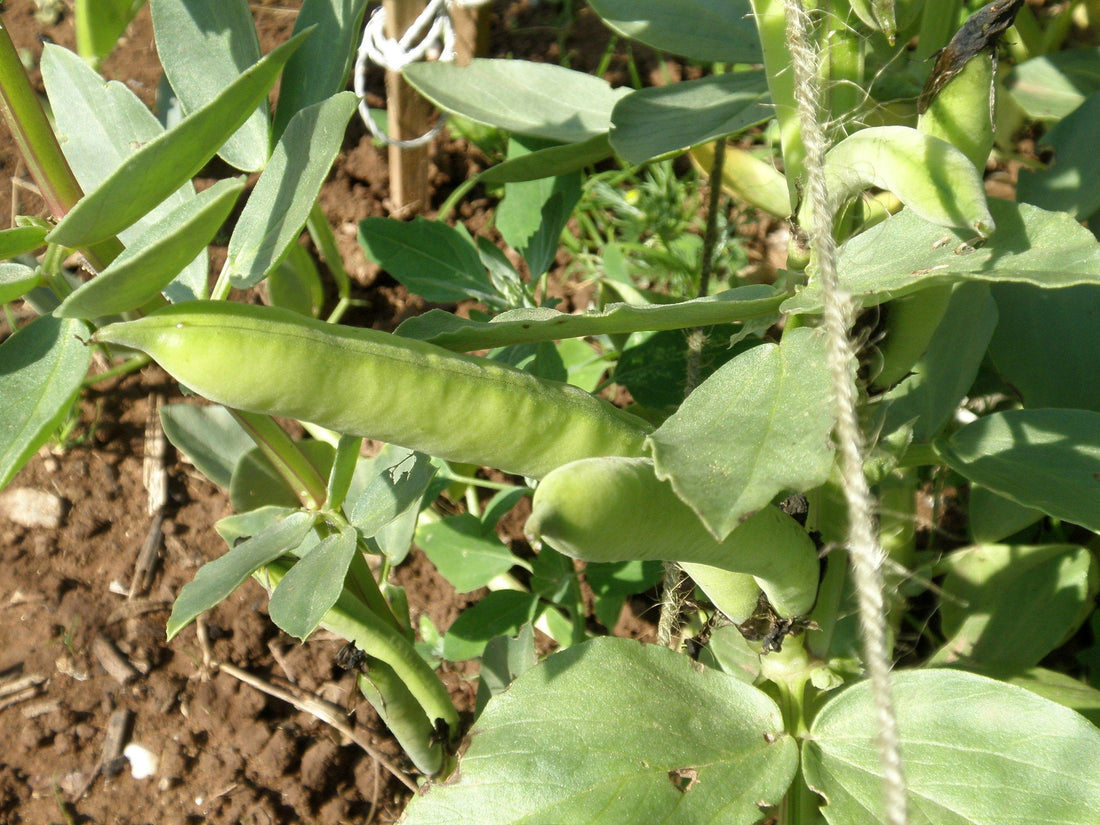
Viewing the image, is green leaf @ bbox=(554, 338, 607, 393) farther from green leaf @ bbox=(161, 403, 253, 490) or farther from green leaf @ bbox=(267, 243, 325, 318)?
Answer: green leaf @ bbox=(161, 403, 253, 490)

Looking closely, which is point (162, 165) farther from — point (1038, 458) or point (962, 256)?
point (1038, 458)

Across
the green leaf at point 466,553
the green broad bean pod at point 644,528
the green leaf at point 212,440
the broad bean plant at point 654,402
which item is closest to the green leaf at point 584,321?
the broad bean plant at point 654,402

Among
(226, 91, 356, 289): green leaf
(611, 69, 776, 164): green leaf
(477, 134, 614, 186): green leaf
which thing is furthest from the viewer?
(477, 134, 614, 186): green leaf

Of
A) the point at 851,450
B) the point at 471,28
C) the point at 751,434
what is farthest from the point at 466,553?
the point at 471,28

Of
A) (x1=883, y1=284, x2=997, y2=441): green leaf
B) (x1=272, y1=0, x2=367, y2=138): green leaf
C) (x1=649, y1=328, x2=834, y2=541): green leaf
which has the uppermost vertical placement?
(x1=272, y1=0, x2=367, y2=138): green leaf

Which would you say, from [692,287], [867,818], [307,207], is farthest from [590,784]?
[692,287]

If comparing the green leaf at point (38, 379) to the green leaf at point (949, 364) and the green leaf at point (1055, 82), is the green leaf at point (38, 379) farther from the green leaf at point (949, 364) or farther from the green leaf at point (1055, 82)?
the green leaf at point (1055, 82)

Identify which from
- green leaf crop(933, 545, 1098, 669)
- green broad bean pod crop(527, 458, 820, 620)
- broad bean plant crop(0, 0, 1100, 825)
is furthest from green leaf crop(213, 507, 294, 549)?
green leaf crop(933, 545, 1098, 669)
